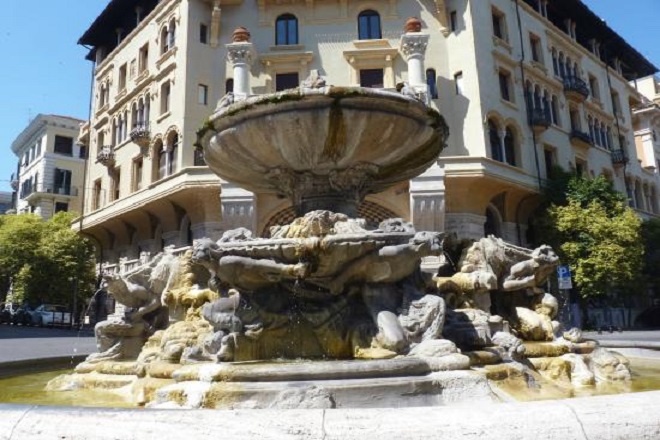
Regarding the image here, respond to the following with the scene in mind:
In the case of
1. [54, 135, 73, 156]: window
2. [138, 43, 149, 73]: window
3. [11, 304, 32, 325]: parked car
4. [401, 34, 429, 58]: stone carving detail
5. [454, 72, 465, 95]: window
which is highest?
[54, 135, 73, 156]: window

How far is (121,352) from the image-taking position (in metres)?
7.54

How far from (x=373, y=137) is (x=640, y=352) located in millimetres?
6419

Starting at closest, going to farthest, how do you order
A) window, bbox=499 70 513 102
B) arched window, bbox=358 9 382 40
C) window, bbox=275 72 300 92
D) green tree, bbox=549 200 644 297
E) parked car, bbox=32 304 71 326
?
1. green tree, bbox=549 200 644 297
2. window, bbox=275 72 300 92
3. arched window, bbox=358 9 382 40
4. window, bbox=499 70 513 102
5. parked car, bbox=32 304 71 326

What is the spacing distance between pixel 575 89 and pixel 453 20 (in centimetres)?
951

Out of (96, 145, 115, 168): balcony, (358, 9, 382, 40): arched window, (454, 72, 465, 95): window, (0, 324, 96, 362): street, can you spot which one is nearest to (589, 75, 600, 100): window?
(454, 72, 465, 95): window

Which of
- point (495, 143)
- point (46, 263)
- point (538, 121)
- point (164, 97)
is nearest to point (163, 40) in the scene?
point (164, 97)

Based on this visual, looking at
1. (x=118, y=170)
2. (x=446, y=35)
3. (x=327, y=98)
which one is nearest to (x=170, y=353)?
(x=327, y=98)

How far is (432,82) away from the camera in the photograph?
24969 mm

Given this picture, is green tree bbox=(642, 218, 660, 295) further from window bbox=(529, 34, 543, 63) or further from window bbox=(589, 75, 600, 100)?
window bbox=(529, 34, 543, 63)

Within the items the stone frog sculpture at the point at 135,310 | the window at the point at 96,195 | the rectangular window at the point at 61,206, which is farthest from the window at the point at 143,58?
the rectangular window at the point at 61,206

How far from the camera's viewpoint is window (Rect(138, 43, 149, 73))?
2977 cm

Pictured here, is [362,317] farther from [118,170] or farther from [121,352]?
[118,170]

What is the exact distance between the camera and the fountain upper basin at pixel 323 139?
659 cm

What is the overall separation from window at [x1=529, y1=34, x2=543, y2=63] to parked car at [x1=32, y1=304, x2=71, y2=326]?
30.5 meters
